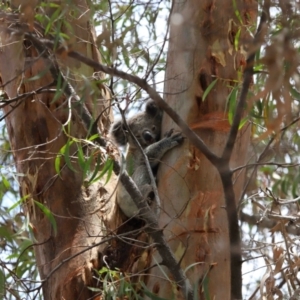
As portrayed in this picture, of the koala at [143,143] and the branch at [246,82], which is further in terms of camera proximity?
the koala at [143,143]

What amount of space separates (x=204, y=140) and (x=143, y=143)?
1.45m

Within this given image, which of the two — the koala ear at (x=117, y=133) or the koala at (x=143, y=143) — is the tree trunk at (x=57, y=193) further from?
the koala ear at (x=117, y=133)

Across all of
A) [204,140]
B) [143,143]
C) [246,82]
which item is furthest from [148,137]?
[246,82]

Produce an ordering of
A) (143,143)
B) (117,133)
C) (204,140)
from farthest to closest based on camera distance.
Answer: (143,143) → (117,133) → (204,140)

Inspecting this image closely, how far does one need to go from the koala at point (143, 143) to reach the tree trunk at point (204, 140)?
13cm

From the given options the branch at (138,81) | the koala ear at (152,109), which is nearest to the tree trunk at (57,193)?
the koala ear at (152,109)

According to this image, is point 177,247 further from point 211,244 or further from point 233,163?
point 233,163

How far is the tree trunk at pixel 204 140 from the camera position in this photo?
9.32 ft

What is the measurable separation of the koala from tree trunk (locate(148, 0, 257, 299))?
13cm

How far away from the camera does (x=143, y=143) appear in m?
4.40

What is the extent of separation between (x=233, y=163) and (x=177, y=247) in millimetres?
462

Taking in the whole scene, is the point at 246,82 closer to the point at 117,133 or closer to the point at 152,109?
the point at 117,133

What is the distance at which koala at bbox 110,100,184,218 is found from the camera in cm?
325

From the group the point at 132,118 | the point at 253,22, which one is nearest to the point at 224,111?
the point at 253,22
